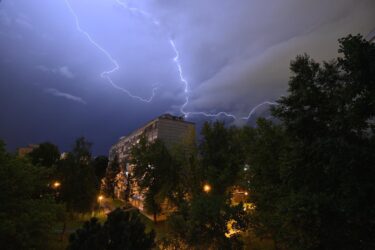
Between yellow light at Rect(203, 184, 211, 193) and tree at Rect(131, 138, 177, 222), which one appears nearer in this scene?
yellow light at Rect(203, 184, 211, 193)

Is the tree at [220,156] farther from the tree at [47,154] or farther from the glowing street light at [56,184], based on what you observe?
the tree at [47,154]

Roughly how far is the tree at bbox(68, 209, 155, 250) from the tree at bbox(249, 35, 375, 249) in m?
6.13

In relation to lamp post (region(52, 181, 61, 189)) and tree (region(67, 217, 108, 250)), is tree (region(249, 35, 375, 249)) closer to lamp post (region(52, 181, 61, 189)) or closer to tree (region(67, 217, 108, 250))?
tree (region(67, 217, 108, 250))

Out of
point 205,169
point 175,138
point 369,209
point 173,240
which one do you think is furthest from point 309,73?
point 175,138

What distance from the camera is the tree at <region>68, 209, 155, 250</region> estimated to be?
24.3 feet

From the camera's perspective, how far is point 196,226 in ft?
51.9

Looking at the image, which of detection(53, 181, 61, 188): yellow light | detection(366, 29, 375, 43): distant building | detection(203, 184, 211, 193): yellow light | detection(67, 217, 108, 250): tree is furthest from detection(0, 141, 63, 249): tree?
detection(366, 29, 375, 43): distant building

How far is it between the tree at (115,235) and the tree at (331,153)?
6135 mm

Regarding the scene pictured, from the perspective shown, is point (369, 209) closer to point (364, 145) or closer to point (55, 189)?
point (364, 145)

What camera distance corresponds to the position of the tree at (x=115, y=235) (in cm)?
742

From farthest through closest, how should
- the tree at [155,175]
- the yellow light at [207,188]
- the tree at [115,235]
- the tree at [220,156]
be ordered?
the tree at [155,175] < the tree at [220,156] < the yellow light at [207,188] < the tree at [115,235]

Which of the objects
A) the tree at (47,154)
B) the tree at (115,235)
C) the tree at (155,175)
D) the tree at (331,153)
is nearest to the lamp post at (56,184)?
the tree at (155,175)

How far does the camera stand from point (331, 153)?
10.1 metres

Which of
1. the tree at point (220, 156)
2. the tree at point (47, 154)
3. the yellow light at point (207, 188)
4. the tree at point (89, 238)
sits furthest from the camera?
the tree at point (47, 154)
